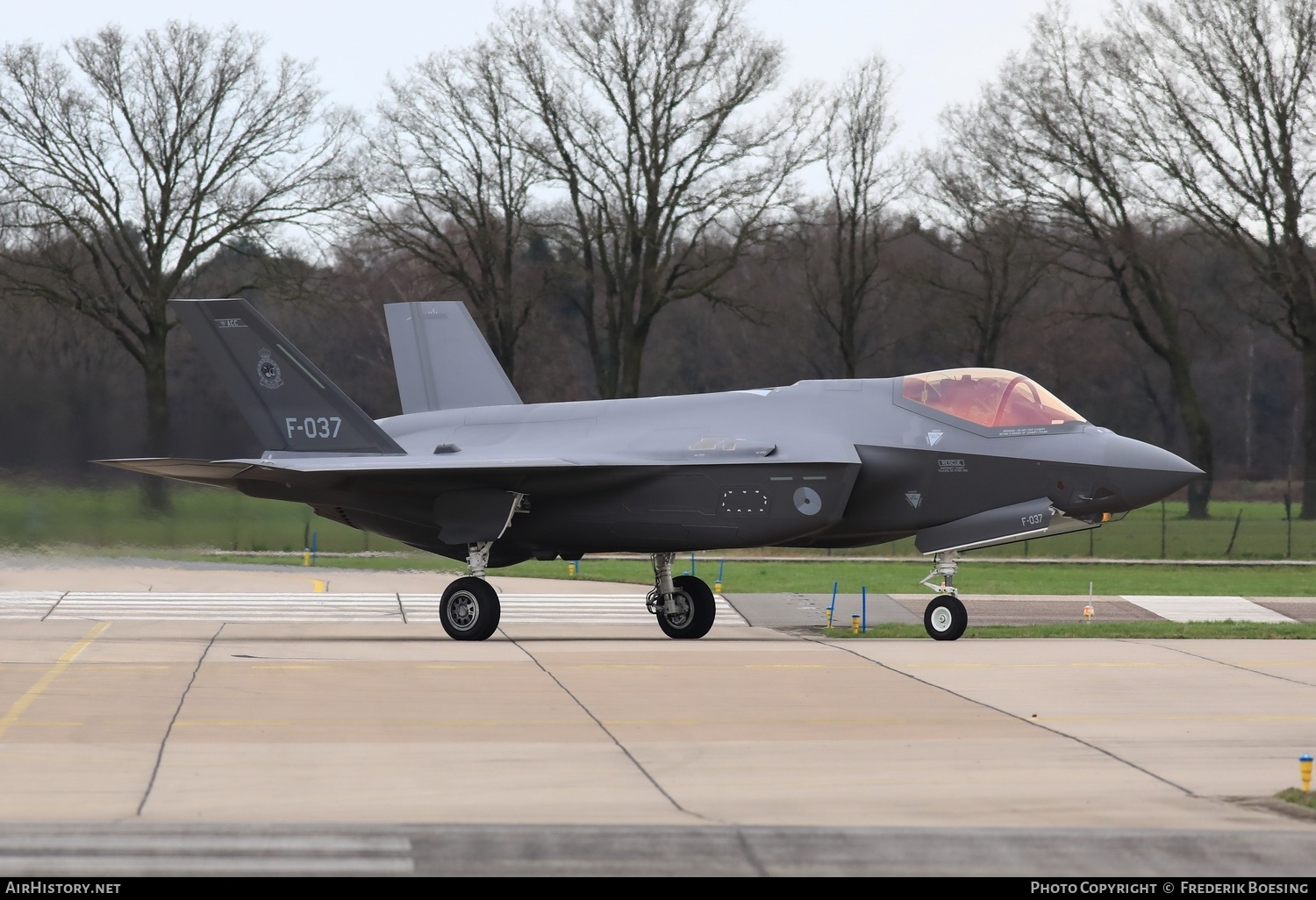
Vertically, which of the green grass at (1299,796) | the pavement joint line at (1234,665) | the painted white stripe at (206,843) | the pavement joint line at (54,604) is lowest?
the pavement joint line at (54,604)

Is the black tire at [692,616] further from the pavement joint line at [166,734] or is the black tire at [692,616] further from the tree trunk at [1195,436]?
the tree trunk at [1195,436]

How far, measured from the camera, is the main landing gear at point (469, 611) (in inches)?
693

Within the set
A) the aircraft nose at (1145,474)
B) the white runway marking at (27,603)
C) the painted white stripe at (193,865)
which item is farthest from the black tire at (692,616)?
the painted white stripe at (193,865)

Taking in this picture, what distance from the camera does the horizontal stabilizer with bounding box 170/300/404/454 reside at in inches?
733

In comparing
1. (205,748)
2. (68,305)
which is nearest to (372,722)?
(205,748)

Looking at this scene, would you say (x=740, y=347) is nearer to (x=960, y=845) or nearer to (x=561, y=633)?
(x=561, y=633)

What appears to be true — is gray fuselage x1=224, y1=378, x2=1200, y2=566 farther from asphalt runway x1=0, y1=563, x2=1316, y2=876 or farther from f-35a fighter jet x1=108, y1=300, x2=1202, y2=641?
asphalt runway x1=0, y1=563, x2=1316, y2=876

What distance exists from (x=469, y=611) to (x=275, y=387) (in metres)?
3.86

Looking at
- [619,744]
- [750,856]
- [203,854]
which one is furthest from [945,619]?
[203,854]

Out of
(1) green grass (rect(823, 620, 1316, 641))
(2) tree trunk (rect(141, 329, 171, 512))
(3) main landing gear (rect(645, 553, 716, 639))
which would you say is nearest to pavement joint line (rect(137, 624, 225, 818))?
(3) main landing gear (rect(645, 553, 716, 639))

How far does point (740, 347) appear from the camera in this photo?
69062mm

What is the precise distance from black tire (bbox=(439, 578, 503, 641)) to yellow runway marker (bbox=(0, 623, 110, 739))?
401cm

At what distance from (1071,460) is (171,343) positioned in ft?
99.2

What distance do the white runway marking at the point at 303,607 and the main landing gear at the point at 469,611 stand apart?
3.32 meters
